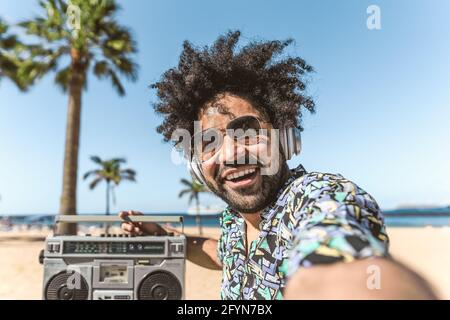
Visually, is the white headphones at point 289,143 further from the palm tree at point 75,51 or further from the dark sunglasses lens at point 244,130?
the palm tree at point 75,51

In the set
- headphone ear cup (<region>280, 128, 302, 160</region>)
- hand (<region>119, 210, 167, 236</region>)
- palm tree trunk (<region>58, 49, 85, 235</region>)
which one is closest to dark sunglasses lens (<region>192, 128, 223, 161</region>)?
headphone ear cup (<region>280, 128, 302, 160</region>)

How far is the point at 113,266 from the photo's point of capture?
1.55m

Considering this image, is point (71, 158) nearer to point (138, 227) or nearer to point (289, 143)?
point (138, 227)

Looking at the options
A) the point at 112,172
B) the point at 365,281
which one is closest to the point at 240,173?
the point at 365,281

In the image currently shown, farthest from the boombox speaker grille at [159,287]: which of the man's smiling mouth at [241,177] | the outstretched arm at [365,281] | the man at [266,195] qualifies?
the outstretched arm at [365,281]

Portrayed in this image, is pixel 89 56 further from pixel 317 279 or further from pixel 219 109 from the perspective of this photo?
pixel 317 279

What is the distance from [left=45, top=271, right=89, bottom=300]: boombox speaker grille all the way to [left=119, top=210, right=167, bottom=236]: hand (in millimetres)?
287

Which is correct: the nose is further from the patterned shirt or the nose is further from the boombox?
the boombox

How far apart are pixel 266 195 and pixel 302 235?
19.3 inches

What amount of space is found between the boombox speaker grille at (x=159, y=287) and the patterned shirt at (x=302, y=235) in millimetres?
390

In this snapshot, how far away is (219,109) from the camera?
1.22 m

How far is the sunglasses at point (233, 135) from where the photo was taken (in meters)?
1.10

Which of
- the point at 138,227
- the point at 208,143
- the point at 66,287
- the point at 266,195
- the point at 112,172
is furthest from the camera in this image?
the point at 112,172
